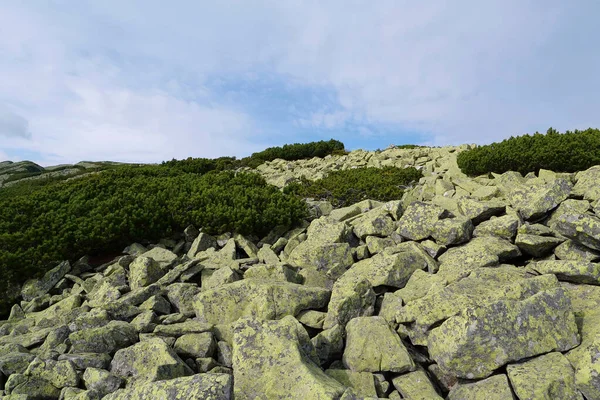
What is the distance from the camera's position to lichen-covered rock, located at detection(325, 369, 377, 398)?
5.17 m

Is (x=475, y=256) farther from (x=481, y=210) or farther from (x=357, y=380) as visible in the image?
(x=357, y=380)

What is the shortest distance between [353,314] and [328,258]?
2.07m

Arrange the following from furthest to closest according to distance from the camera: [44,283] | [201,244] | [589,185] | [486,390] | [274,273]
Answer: [201,244]
[44,283]
[589,185]
[274,273]
[486,390]

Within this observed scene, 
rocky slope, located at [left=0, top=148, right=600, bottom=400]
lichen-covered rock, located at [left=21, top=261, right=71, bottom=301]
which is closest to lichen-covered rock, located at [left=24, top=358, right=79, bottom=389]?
rocky slope, located at [left=0, top=148, right=600, bottom=400]

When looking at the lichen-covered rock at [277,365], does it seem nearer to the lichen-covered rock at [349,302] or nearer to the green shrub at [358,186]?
the lichen-covered rock at [349,302]

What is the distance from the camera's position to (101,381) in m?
5.59

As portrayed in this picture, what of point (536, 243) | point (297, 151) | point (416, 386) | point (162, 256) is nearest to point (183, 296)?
point (162, 256)

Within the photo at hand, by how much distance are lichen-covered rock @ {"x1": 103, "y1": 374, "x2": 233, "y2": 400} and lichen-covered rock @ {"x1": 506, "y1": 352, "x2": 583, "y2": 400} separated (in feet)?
11.2

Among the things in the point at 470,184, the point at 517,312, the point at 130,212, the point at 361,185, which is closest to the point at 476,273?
the point at 517,312

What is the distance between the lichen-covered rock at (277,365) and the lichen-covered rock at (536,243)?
4483mm

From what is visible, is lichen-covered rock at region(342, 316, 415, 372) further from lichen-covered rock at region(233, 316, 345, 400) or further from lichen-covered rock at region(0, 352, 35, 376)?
lichen-covered rock at region(0, 352, 35, 376)

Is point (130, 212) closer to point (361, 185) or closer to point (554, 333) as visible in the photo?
point (361, 185)

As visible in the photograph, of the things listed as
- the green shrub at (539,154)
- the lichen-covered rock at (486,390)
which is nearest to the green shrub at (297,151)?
the green shrub at (539,154)

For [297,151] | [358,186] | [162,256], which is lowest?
[162,256]
